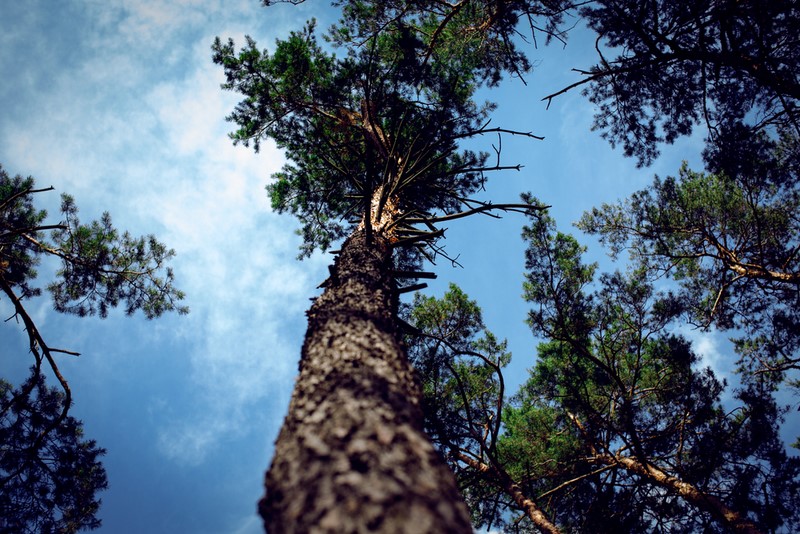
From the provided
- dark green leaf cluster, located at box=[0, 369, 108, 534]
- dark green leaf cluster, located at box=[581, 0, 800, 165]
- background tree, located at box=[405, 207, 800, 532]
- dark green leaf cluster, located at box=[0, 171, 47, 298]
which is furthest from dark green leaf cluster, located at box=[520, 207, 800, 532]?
dark green leaf cluster, located at box=[0, 171, 47, 298]

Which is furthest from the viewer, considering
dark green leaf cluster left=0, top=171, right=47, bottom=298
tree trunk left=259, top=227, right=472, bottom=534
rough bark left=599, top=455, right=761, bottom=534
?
dark green leaf cluster left=0, top=171, right=47, bottom=298

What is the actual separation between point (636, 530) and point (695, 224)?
5756mm

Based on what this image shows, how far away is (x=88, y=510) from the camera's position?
208 inches

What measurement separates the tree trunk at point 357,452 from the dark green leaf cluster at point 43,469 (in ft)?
18.8

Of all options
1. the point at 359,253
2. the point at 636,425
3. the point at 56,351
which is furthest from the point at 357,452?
the point at 636,425

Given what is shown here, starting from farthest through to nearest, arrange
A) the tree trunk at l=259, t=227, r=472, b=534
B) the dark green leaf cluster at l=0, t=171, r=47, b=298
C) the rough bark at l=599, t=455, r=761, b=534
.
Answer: the dark green leaf cluster at l=0, t=171, r=47, b=298
the rough bark at l=599, t=455, r=761, b=534
the tree trunk at l=259, t=227, r=472, b=534

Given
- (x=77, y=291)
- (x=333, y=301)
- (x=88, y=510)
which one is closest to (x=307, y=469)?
(x=333, y=301)

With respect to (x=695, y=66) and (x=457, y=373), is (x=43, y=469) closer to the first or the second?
(x=457, y=373)

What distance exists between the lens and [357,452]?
1171 mm

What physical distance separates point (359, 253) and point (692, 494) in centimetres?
593

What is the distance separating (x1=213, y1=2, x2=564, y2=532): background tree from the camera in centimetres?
106

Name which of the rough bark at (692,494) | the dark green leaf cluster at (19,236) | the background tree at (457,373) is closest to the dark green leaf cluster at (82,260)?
the dark green leaf cluster at (19,236)

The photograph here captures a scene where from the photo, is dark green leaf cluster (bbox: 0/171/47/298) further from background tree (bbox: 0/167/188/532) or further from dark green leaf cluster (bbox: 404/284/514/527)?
dark green leaf cluster (bbox: 404/284/514/527)

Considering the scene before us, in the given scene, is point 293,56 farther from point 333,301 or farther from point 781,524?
point 781,524
